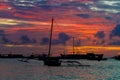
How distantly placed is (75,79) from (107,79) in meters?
6.86

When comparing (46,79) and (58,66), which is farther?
(58,66)

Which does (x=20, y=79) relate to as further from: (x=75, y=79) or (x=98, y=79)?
(x=98, y=79)

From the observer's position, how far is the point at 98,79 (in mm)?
77000

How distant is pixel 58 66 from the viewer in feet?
413

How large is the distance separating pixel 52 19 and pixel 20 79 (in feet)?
181

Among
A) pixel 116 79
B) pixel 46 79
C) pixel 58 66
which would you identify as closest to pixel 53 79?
pixel 46 79

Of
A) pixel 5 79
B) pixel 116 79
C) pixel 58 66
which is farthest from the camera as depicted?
pixel 58 66

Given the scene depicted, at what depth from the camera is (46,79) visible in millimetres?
75125

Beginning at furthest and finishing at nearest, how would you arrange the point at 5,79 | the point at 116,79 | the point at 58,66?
the point at 58,66 < the point at 116,79 < the point at 5,79

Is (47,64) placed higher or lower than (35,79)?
lower

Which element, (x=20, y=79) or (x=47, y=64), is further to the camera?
(x=47, y=64)

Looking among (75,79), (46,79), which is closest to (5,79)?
(46,79)

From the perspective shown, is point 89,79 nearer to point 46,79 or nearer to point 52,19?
point 46,79

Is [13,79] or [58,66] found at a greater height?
[13,79]
